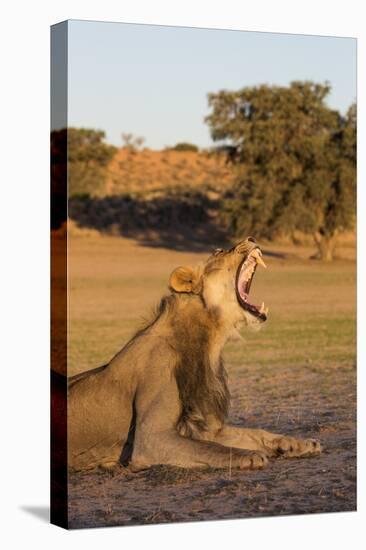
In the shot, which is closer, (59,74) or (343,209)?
(59,74)

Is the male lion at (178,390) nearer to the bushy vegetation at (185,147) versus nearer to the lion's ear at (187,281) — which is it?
the lion's ear at (187,281)

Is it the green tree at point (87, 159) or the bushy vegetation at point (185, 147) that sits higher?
the bushy vegetation at point (185, 147)

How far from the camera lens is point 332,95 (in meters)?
31.4

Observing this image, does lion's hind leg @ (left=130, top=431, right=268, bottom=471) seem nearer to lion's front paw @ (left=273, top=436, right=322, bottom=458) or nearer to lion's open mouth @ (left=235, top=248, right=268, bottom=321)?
lion's front paw @ (left=273, top=436, right=322, bottom=458)

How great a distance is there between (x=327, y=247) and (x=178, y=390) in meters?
21.9

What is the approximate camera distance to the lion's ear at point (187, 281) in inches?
358

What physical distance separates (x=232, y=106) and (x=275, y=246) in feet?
11.1

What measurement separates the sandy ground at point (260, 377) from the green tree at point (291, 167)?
0.81 metres

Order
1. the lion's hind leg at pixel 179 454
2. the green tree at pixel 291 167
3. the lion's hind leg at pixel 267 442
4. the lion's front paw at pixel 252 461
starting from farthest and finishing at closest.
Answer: the green tree at pixel 291 167 → the lion's hind leg at pixel 267 442 → the lion's front paw at pixel 252 461 → the lion's hind leg at pixel 179 454

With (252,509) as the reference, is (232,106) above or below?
above

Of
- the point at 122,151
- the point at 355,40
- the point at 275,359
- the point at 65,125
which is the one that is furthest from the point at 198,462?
the point at 122,151

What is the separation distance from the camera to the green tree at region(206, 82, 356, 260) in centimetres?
2992

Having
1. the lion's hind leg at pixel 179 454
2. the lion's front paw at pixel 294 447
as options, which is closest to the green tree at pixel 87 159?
the lion's front paw at pixel 294 447

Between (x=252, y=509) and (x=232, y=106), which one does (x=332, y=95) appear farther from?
(x=252, y=509)
